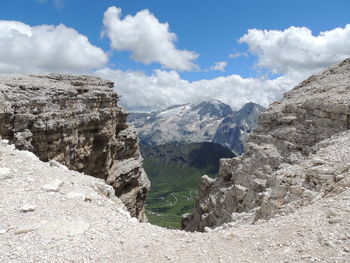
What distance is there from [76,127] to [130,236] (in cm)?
4232

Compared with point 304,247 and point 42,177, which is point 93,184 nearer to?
point 42,177

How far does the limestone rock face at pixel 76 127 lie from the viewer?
44.9 m

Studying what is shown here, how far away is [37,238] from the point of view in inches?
561

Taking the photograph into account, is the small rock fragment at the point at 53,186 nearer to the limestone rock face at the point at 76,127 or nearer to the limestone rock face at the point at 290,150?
the limestone rock face at the point at 290,150

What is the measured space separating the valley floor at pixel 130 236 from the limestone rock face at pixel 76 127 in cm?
2905

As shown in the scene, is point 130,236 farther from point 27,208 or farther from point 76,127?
point 76,127

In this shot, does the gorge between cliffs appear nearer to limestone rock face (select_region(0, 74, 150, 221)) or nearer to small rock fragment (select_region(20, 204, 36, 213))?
small rock fragment (select_region(20, 204, 36, 213))

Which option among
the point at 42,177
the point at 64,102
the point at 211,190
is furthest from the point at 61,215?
the point at 211,190

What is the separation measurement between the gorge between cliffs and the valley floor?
0.05 metres

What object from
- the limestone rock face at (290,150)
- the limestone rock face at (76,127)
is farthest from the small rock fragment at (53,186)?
the limestone rock face at (76,127)

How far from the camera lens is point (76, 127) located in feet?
179

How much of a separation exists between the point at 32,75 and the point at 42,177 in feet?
145

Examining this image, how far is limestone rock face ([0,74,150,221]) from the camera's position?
44.9 m

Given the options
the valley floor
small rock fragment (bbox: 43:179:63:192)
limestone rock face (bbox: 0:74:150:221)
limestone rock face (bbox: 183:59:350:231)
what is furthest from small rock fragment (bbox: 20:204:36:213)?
limestone rock face (bbox: 0:74:150:221)
